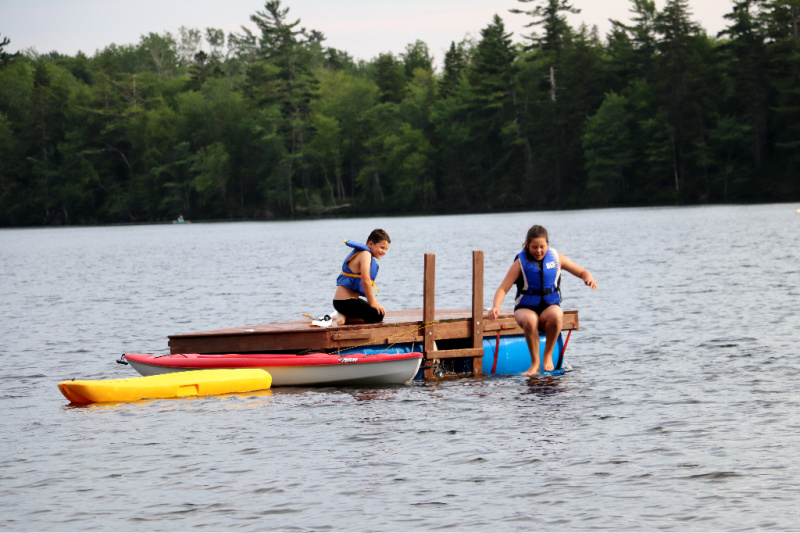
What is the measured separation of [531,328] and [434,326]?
1.36m

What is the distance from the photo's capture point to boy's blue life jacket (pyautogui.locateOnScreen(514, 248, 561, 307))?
13.6 meters

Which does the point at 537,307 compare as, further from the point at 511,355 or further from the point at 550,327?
the point at 511,355

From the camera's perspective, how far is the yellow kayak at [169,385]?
42.9 ft

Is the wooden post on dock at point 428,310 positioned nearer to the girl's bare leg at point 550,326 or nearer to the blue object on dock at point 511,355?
the blue object on dock at point 511,355

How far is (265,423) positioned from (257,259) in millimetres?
37218

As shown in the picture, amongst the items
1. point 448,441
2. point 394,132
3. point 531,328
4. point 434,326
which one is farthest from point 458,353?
point 394,132

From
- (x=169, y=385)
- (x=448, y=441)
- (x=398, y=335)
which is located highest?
(x=398, y=335)

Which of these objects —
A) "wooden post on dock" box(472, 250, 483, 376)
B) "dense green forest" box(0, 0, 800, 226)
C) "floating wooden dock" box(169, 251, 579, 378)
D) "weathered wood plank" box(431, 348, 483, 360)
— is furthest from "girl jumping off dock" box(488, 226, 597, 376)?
"dense green forest" box(0, 0, 800, 226)

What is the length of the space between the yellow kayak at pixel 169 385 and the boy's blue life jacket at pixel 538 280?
3613 millimetres

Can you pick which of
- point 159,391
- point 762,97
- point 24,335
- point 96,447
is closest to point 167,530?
point 96,447

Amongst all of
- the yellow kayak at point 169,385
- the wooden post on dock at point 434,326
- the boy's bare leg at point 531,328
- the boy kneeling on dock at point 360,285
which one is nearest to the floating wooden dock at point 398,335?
the wooden post on dock at point 434,326

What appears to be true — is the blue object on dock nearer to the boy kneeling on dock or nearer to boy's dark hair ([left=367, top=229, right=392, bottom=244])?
the boy kneeling on dock

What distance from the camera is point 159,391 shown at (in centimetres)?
1333

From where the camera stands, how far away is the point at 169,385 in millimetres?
13359
